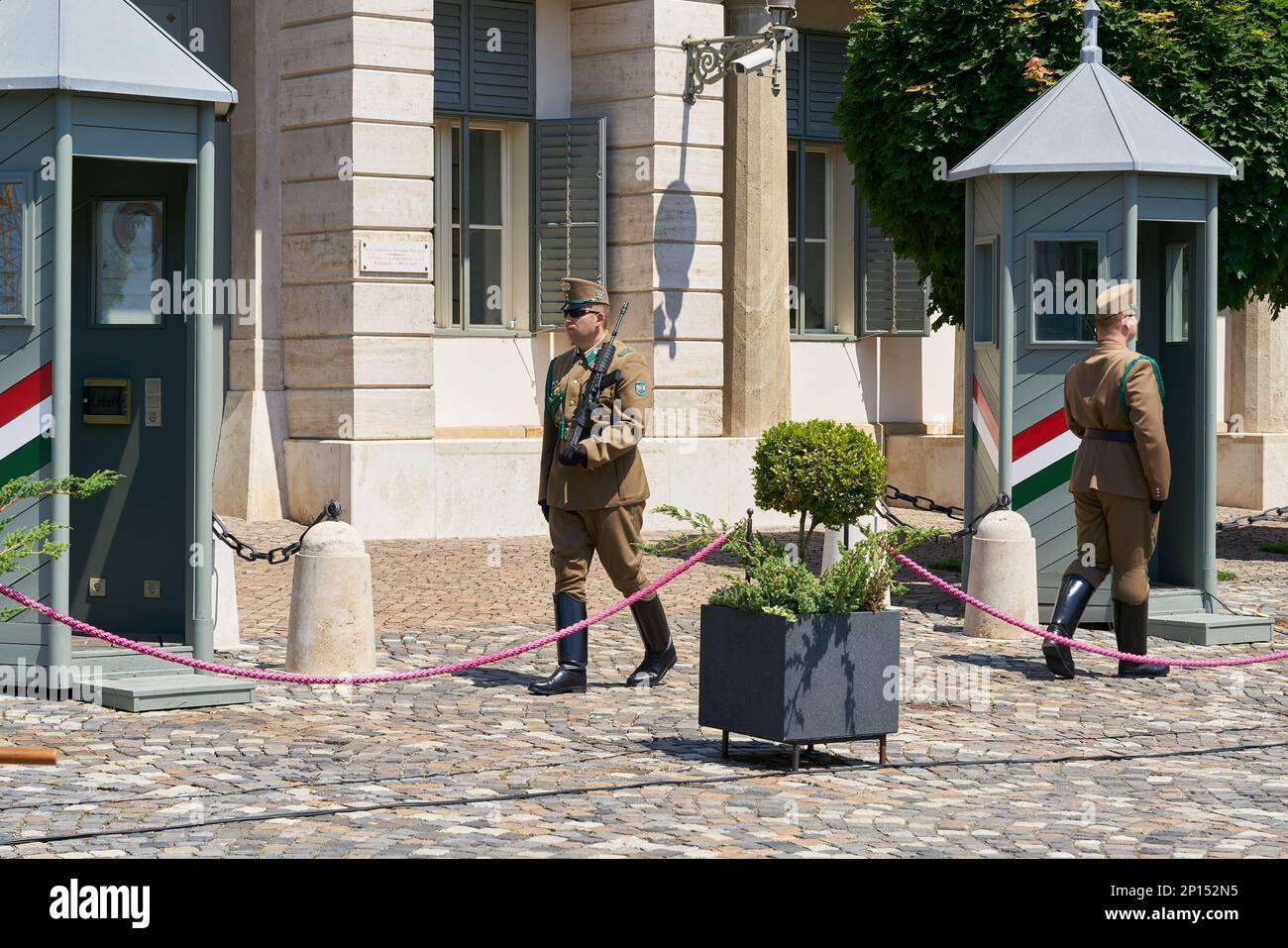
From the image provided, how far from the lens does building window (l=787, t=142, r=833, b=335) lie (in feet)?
68.5

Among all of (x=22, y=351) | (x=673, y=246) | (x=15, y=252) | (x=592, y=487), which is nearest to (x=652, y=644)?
(x=592, y=487)

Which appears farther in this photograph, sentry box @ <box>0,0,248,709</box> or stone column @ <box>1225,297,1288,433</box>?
stone column @ <box>1225,297,1288,433</box>

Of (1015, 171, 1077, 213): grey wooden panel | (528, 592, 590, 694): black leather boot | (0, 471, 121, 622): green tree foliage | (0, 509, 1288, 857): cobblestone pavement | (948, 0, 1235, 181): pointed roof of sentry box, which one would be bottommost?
(0, 509, 1288, 857): cobblestone pavement

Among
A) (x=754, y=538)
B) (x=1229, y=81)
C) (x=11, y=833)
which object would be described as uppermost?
(x=1229, y=81)

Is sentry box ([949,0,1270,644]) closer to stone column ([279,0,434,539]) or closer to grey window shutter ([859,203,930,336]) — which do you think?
stone column ([279,0,434,539])

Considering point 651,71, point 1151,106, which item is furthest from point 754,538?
point 651,71

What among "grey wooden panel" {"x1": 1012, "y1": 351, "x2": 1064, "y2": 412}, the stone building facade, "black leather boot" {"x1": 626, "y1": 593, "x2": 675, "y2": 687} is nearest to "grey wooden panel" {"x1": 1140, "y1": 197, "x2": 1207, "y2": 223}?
"grey wooden panel" {"x1": 1012, "y1": 351, "x2": 1064, "y2": 412}

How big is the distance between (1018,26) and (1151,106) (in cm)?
243

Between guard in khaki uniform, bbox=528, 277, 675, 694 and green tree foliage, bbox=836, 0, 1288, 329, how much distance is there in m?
5.22

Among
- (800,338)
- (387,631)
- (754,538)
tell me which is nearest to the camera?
(754,538)

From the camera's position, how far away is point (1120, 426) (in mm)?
10016

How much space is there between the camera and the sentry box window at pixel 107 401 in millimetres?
9617

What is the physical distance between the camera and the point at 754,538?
7.86m

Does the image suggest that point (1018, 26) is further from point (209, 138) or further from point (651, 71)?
point (209, 138)
